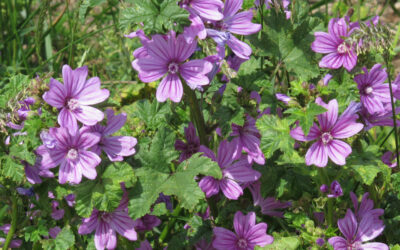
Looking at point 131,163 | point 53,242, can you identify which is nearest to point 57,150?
point 131,163

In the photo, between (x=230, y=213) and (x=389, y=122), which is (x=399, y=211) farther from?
(x=230, y=213)

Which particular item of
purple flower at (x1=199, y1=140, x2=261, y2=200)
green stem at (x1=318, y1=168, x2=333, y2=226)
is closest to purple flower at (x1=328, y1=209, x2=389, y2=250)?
green stem at (x1=318, y1=168, x2=333, y2=226)

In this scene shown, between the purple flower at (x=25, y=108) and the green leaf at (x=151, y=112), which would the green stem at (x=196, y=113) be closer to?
the green leaf at (x=151, y=112)

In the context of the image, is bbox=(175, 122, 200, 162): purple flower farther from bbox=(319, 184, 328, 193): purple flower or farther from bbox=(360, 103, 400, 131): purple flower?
bbox=(360, 103, 400, 131): purple flower

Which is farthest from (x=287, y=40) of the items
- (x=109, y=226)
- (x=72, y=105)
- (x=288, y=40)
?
(x=109, y=226)

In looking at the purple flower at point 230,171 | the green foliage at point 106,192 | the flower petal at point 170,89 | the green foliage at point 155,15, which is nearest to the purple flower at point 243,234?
the purple flower at point 230,171
